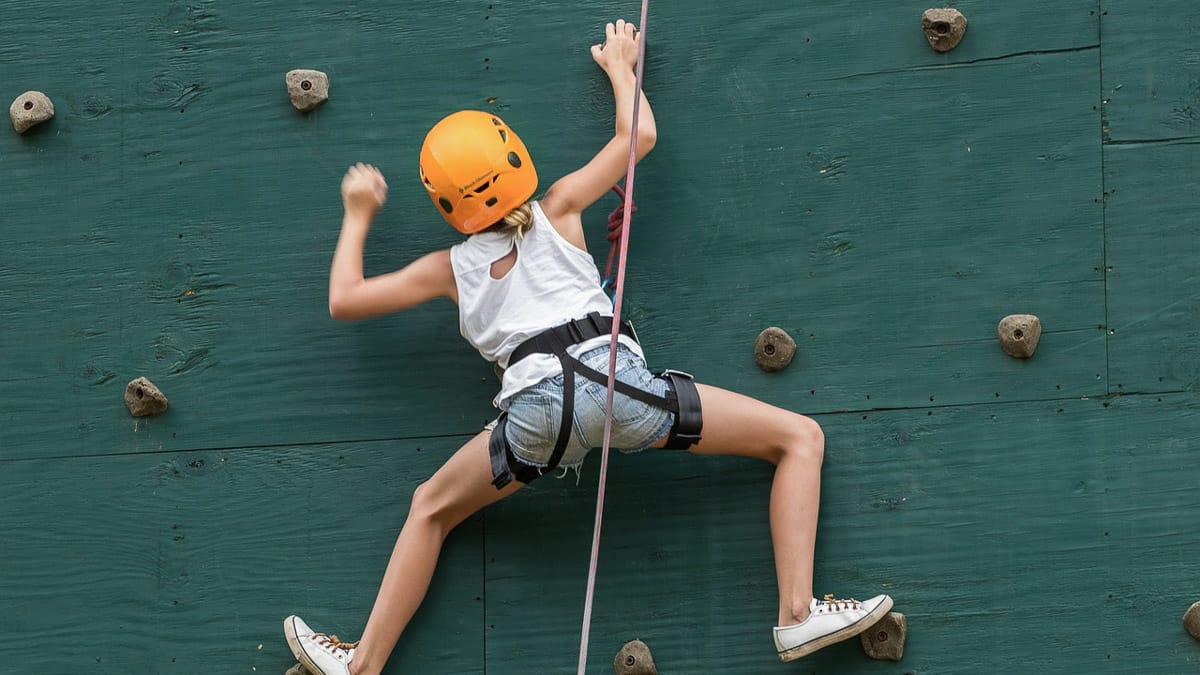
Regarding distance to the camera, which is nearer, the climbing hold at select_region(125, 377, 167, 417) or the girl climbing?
the girl climbing

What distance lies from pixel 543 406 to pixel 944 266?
102 centimetres

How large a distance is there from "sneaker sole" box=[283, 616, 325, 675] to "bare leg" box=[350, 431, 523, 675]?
0.28 feet

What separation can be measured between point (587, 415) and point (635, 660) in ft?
2.07

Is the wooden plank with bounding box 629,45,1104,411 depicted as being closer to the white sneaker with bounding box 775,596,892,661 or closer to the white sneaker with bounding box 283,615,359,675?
the white sneaker with bounding box 775,596,892,661

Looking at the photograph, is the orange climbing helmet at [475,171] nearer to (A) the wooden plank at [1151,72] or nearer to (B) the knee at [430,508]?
(B) the knee at [430,508]

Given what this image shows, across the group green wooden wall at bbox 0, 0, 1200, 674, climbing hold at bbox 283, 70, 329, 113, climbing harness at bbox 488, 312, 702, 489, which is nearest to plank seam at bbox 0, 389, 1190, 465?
green wooden wall at bbox 0, 0, 1200, 674

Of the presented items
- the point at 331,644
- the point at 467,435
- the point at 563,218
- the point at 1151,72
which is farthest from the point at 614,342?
the point at 1151,72

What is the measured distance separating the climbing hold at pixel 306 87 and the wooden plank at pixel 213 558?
851mm

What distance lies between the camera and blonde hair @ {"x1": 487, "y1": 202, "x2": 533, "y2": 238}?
11.6ft

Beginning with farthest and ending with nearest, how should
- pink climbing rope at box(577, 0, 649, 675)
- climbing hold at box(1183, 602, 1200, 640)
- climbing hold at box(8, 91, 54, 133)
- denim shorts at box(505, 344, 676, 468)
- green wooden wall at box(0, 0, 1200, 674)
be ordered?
climbing hold at box(8, 91, 54, 133) < green wooden wall at box(0, 0, 1200, 674) < climbing hold at box(1183, 602, 1200, 640) < denim shorts at box(505, 344, 676, 468) < pink climbing rope at box(577, 0, 649, 675)

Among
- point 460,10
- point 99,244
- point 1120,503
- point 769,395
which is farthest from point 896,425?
point 99,244

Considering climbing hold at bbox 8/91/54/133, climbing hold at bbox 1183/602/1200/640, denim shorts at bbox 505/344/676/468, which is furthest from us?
climbing hold at bbox 8/91/54/133

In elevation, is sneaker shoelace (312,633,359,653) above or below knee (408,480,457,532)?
below

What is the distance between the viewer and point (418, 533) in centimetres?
369
